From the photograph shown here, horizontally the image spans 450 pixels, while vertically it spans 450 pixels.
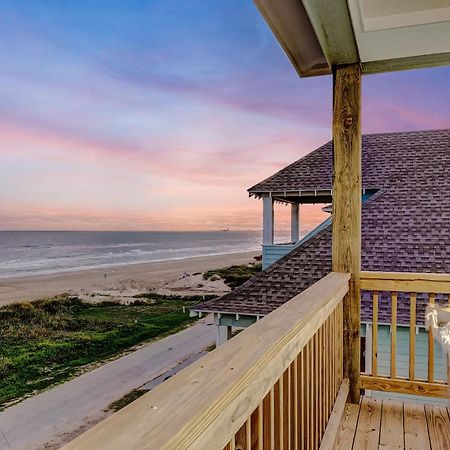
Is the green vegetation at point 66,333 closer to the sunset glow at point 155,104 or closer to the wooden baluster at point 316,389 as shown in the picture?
the sunset glow at point 155,104

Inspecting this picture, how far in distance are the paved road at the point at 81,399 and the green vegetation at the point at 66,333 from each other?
828 millimetres

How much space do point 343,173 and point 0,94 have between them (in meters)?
19.9

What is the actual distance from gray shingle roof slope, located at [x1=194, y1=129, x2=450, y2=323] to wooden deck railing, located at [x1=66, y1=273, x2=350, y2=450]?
13.6 ft

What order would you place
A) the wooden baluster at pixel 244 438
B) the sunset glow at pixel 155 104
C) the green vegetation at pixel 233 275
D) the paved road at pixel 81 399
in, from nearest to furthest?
the wooden baluster at pixel 244 438, the paved road at pixel 81 399, the sunset glow at pixel 155 104, the green vegetation at pixel 233 275

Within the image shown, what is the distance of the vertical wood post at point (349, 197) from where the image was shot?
8.77 ft

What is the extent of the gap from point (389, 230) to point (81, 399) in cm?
726

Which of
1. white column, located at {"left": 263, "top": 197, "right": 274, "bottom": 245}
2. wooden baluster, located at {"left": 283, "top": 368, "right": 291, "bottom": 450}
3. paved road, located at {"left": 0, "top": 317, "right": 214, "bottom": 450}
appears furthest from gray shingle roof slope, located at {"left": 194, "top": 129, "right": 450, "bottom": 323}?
wooden baluster, located at {"left": 283, "top": 368, "right": 291, "bottom": 450}

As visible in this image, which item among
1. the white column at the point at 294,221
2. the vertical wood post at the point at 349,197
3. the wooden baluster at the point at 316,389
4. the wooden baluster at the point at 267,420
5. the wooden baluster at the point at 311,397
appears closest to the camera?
the wooden baluster at the point at 267,420

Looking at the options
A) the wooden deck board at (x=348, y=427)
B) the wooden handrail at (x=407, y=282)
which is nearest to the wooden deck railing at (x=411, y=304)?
the wooden handrail at (x=407, y=282)

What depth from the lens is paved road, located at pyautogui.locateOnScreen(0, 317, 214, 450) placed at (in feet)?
25.7

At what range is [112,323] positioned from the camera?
16.9 meters

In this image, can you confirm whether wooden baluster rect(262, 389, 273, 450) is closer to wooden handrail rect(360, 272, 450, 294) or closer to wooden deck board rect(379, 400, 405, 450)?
wooden deck board rect(379, 400, 405, 450)

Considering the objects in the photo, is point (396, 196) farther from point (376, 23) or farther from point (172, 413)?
point (172, 413)

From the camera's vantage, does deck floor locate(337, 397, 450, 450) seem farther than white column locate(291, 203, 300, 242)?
No
